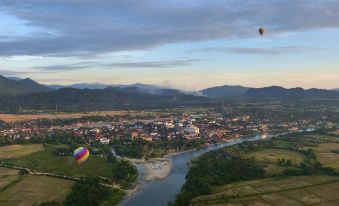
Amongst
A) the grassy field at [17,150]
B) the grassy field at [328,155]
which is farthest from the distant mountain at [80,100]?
the grassy field at [328,155]

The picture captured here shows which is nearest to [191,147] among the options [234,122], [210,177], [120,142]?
[120,142]

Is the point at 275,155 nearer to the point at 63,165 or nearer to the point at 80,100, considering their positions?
the point at 63,165

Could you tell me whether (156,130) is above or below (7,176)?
above

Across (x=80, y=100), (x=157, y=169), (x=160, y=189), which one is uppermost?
(x=80, y=100)

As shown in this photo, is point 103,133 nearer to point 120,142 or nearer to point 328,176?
point 120,142

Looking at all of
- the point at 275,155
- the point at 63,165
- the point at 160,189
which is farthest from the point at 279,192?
the point at 63,165
